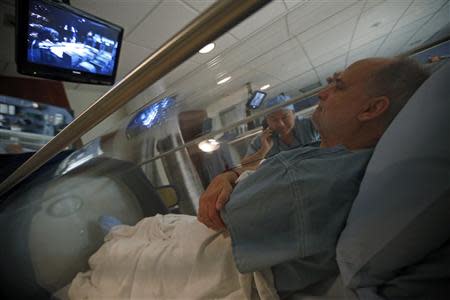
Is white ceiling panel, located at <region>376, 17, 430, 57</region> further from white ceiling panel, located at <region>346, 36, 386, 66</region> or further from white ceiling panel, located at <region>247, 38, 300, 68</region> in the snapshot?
white ceiling panel, located at <region>247, 38, 300, 68</region>

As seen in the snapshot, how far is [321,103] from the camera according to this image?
0.65m

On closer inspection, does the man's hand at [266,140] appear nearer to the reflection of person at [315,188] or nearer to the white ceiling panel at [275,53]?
the reflection of person at [315,188]

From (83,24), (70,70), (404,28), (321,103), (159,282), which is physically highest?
(83,24)

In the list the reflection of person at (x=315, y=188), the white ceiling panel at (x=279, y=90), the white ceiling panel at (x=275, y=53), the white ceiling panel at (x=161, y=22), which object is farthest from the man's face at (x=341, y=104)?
the white ceiling panel at (x=161, y=22)

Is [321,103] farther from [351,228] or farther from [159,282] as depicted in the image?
[159,282]

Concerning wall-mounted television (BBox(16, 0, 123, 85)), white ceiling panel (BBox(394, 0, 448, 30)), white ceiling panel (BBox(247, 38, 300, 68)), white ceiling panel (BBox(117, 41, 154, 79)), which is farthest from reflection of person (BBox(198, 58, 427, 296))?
white ceiling panel (BBox(117, 41, 154, 79))

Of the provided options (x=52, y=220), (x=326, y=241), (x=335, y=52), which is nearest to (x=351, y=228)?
(x=326, y=241)

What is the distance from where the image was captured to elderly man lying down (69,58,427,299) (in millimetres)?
477

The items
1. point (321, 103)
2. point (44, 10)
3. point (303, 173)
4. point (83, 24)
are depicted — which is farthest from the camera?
point (83, 24)

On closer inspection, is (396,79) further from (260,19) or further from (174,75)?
(260,19)

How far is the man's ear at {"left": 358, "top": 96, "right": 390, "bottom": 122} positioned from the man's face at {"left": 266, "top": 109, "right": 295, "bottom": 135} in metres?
0.19

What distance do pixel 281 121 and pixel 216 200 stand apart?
0.31 metres

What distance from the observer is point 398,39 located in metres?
0.57

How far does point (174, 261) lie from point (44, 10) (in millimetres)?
1616
